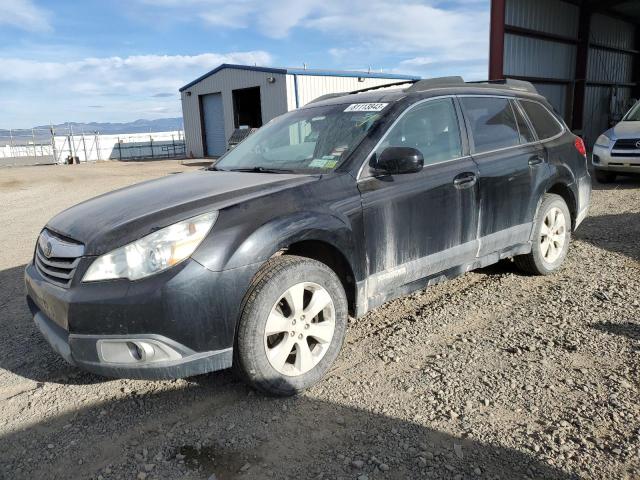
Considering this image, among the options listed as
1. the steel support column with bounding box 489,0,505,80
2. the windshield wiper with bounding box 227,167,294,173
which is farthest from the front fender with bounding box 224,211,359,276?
the steel support column with bounding box 489,0,505,80

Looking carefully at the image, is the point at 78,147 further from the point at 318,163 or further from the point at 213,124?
the point at 318,163

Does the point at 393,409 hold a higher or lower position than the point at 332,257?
Result: lower

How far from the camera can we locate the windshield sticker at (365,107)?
365 cm

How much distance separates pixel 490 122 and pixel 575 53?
691 inches

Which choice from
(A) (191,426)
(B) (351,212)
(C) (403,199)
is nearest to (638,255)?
(C) (403,199)

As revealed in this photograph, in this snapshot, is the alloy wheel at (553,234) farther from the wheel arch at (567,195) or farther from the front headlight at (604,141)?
the front headlight at (604,141)

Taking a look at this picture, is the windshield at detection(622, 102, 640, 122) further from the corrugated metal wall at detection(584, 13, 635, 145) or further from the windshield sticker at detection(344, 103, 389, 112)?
the corrugated metal wall at detection(584, 13, 635, 145)

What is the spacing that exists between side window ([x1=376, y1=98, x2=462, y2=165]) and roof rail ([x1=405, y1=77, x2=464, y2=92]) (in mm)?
149

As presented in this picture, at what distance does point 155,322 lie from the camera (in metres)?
2.52

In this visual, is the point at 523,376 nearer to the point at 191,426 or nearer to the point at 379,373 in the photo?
the point at 379,373

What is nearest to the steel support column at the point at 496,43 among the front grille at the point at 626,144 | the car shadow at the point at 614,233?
the front grille at the point at 626,144

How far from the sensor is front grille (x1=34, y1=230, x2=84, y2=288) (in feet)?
8.91

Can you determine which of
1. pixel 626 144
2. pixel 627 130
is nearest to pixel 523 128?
pixel 626 144

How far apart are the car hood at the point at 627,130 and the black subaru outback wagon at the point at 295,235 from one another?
21.4ft
